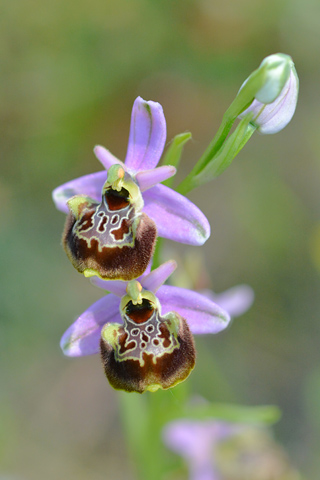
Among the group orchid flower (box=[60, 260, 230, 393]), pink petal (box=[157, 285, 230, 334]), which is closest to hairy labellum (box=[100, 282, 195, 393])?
orchid flower (box=[60, 260, 230, 393])

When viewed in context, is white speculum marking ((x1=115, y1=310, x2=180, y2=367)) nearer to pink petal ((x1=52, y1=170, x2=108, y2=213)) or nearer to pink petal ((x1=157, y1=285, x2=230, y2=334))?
pink petal ((x1=157, y1=285, x2=230, y2=334))

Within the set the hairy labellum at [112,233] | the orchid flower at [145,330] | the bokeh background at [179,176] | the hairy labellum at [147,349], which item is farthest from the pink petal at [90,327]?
the bokeh background at [179,176]

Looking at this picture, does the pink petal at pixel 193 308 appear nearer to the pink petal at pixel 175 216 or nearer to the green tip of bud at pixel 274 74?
the pink petal at pixel 175 216

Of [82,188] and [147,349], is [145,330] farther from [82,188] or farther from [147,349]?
[82,188]

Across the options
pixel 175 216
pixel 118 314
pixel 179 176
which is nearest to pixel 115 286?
pixel 118 314

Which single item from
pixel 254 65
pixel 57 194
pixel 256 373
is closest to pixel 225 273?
pixel 256 373

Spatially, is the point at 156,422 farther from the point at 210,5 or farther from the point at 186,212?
the point at 210,5
